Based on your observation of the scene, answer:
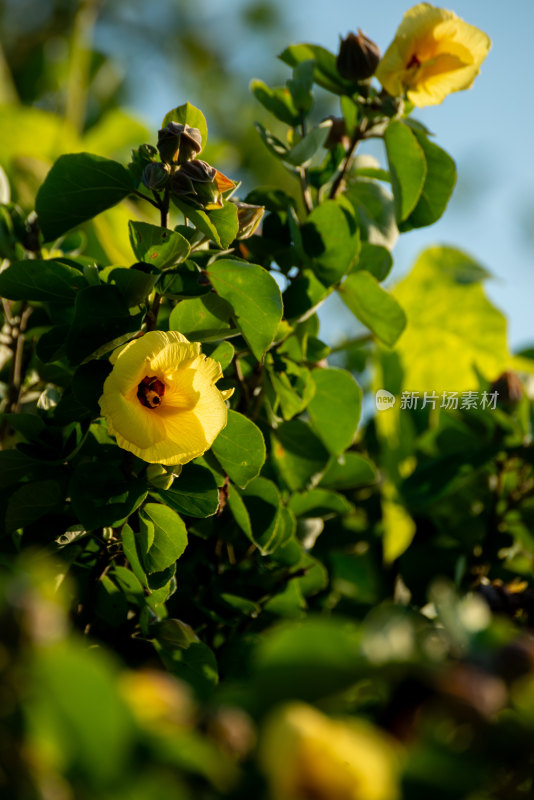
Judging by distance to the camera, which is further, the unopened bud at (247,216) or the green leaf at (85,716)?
the unopened bud at (247,216)

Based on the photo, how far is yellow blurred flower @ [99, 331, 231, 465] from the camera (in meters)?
0.64

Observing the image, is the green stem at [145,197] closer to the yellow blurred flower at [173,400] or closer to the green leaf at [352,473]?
the yellow blurred flower at [173,400]

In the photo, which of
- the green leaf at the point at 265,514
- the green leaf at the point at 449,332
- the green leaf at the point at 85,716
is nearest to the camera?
the green leaf at the point at 85,716

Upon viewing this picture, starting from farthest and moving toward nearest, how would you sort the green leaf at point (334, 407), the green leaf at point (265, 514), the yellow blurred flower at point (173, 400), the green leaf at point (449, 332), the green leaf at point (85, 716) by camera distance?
the green leaf at point (449, 332) → the green leaf at point (334, 407) → the green leaf at point (265, 514) → the yellow blurred flower at point (173, 400) → the green leaf at point (85, 716)

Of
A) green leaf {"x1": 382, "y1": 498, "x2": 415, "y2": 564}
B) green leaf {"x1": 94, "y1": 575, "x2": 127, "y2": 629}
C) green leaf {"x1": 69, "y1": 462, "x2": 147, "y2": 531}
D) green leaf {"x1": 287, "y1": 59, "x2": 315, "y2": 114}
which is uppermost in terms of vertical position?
green leaf {"x1": 287, "y1": 59, "x2": 315, "y2": 114}

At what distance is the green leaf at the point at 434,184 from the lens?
88cm

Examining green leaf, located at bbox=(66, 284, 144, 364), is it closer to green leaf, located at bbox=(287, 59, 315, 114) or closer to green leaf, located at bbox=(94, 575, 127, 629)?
green leaf, located at bbox=(94, 575, 127, 629)

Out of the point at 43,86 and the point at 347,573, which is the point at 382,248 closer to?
the point at 347,573

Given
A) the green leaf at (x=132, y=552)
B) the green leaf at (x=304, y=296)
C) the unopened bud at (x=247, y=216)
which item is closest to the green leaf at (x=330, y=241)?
the green leaf at (x=304, y=296)

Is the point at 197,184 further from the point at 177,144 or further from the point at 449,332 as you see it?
the point at 449,332

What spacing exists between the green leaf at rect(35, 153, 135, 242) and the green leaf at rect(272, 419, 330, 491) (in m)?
0.27

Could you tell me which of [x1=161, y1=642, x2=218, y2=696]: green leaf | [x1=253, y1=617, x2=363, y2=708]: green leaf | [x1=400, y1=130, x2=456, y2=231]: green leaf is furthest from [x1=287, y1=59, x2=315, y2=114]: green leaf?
[x1=253, y1=617, x2=363, y2=708]: green leaf

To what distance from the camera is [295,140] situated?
929 millimetres

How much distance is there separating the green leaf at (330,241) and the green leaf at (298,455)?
15 centimetres
